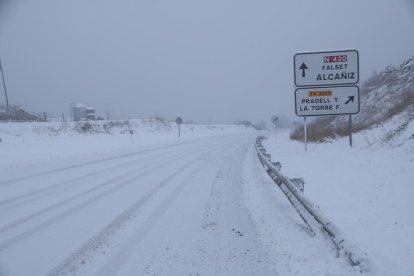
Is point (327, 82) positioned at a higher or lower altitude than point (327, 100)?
higher

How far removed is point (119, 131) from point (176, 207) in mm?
31503

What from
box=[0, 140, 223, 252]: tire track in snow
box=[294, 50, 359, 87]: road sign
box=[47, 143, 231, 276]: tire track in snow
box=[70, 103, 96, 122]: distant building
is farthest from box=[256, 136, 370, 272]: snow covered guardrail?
box=[70, 103, 96, 122]: distant building

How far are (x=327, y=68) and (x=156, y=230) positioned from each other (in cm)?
1141

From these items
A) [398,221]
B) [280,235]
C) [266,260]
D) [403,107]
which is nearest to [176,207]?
[280,235]

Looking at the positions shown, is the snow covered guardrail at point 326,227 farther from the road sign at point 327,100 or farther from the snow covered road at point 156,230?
the road sign at point 327,100

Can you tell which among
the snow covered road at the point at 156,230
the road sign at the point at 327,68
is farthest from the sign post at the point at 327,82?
the snow covered road at the point at 156,230

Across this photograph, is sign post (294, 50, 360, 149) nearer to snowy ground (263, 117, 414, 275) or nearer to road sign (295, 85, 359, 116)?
road sign (295, 85, 359, 116)

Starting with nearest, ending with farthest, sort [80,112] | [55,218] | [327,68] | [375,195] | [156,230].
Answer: [156,230] < [375,195] < [55,218] < [327,68] < [80,112]

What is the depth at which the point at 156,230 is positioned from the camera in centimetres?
667

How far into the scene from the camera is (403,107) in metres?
15.7

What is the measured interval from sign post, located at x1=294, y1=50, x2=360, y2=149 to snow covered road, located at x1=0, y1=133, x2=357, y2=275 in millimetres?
5200

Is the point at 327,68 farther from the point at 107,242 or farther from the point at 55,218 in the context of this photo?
the point at 107,242

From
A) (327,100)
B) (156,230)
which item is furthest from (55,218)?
(327,100)

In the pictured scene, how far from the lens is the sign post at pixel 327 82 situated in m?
15.0
